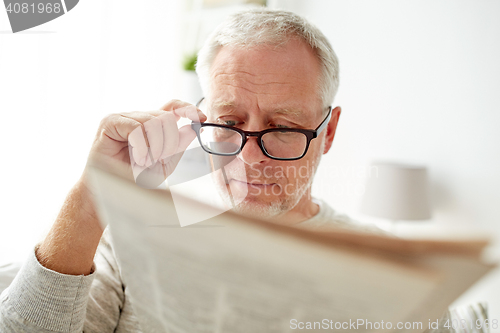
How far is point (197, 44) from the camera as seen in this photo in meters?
2.85

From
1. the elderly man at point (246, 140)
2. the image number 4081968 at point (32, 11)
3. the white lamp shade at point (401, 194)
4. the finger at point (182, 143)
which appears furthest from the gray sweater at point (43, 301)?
the image number 4081968 at point (32, 11)

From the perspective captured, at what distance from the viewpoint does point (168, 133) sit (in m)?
0.59

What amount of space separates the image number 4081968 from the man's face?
144 cm

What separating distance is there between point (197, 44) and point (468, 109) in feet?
6.65

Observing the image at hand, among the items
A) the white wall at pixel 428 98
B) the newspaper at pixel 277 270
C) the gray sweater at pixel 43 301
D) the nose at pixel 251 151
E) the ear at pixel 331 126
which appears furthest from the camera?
the white wall at pixel 428 98

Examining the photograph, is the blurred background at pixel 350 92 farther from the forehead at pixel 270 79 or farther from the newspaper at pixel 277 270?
the newspaper at pixel 277 270

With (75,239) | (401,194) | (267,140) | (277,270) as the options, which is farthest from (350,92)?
(277,270)

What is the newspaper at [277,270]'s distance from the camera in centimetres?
23

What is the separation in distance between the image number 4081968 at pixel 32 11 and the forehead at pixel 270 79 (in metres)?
1.47

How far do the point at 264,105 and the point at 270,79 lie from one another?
8 cm

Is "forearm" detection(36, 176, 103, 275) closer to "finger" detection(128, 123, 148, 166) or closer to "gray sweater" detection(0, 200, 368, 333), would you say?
"gray sweater" detection(0, 200, 368, 333)

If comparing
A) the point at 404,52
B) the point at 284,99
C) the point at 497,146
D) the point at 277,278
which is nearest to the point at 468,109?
the point at 497,146

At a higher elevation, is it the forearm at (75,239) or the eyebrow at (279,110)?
the eyebrow at (279,110)

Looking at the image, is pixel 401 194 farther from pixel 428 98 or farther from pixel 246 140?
pixel 246 140
